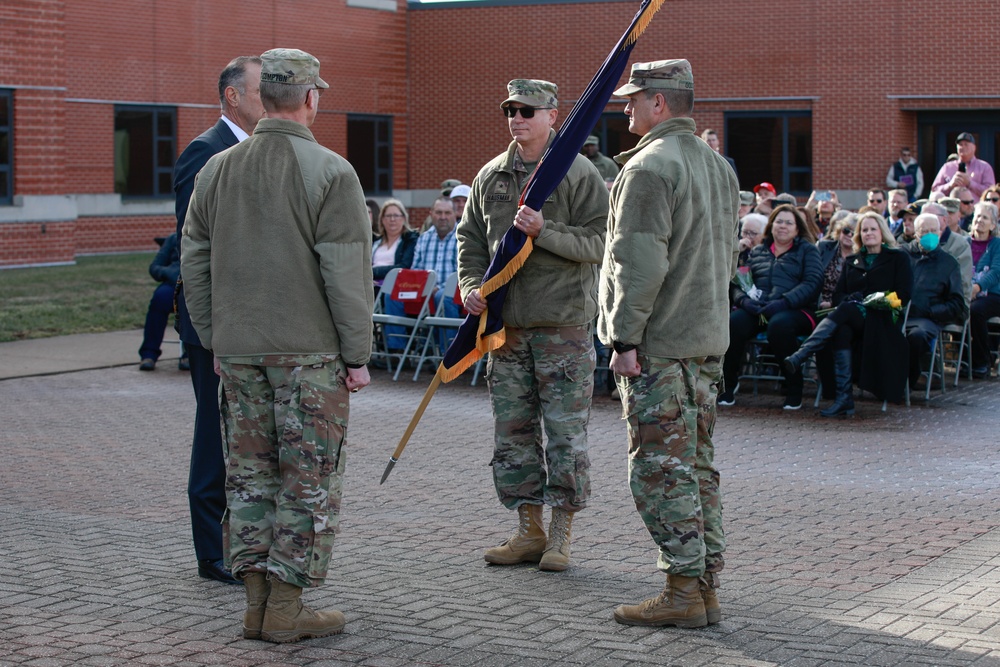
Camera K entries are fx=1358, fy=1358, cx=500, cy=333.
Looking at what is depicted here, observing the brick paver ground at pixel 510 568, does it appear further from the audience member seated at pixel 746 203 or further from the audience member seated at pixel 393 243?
the audience member seated at pixel 746 203

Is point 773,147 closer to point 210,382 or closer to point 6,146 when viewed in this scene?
point 6,146

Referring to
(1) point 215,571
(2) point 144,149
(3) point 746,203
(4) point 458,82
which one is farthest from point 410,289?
(4) point 458,82

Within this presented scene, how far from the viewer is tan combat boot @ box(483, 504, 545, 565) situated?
6.16 metres

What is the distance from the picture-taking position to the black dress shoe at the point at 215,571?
584cm

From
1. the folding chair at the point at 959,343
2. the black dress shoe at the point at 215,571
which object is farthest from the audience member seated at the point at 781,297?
the black dress shoe at the point at 215,571

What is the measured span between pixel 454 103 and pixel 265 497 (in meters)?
29.5

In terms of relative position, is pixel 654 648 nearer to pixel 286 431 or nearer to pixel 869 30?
pixel 286 431

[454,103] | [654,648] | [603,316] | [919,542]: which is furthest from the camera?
[454,103]

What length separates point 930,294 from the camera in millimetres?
11703

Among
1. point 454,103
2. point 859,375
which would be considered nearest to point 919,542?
point 859,375

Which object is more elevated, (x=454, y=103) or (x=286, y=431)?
(x=454, y=103)

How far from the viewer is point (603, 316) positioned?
5332mm

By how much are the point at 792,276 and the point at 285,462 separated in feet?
24.0

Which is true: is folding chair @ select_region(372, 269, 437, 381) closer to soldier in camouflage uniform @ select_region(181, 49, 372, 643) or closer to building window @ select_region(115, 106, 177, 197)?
soldier in camouflage uniform @ select_region(181, 49, 372, 643)
